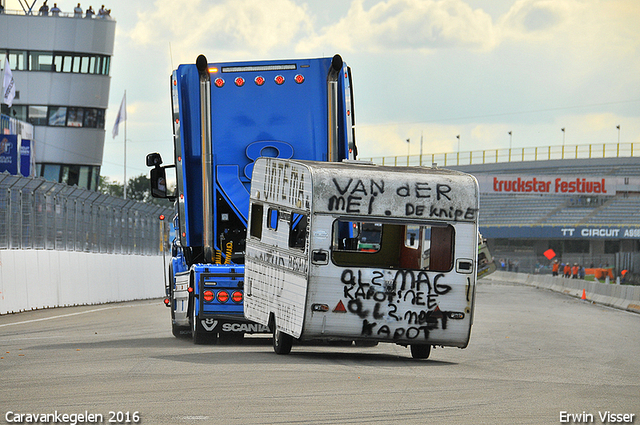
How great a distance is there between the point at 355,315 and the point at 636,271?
38.6m

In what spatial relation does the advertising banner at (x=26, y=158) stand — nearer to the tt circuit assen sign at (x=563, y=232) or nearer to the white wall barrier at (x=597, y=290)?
the white wall barrier at (x=597, y=290)

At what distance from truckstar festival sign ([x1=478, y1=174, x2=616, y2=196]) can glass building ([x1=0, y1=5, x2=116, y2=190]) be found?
29.8 metres

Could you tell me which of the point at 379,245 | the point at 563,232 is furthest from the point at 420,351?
the point at 563,232

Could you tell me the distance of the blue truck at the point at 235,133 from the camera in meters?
15.2

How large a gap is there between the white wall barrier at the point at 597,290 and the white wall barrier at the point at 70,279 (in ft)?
53.8

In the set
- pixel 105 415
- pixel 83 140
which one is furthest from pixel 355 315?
pixel 83 140

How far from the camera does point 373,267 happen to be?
1302 cm

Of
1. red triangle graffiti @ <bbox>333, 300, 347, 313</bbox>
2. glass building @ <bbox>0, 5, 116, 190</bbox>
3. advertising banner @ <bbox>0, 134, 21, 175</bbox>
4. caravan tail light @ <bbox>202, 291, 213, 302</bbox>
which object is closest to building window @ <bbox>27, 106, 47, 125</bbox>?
glass building @ <bbox>0, 5, 116, 190</bbox>

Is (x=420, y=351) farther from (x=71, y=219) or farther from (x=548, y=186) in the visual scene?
(x=548, y=186)

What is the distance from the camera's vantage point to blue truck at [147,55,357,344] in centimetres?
1520

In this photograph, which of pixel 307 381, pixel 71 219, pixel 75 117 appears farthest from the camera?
pixel 75 117

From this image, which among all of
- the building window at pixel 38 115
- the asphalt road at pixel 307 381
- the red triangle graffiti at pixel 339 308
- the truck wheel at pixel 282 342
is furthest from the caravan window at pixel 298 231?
the building window at pixel 38 115

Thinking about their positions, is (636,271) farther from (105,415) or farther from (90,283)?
(105,415)

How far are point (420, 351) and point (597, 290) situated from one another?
2933cm
